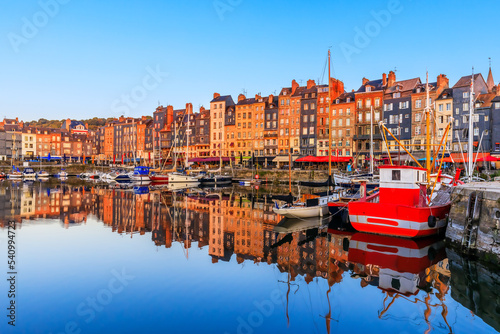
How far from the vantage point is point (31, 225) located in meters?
24.3

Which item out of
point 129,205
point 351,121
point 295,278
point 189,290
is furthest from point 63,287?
point 351,121

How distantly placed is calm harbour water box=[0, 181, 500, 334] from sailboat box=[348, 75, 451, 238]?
752 millimetres

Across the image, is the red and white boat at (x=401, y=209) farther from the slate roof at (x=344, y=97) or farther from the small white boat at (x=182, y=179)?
the slate roof at (x=344, y=97)

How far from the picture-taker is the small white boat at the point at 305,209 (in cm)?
2468

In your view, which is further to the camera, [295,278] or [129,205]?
[129,205]

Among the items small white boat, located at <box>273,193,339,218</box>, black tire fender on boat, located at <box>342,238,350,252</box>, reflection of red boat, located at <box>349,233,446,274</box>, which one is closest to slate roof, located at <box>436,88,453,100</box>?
small white boat, located at <box>273,193,339,218</box>

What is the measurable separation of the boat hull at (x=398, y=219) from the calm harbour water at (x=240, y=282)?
0.61 m

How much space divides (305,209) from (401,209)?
23.5ft

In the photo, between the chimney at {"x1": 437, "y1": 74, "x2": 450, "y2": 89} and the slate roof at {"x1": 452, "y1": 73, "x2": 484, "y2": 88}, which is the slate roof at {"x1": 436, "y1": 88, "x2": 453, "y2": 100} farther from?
the chimney at {"x1": 437, "y1": 74, "x2": 450, "y2": 89}

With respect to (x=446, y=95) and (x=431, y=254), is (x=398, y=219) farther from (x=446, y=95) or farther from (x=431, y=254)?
(x=446, y=95)

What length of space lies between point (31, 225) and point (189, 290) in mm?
16818

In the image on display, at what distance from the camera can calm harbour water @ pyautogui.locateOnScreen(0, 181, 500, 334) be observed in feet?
34.1

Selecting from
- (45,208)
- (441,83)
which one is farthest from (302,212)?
(441,83)

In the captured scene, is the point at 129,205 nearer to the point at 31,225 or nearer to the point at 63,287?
the point at 31,225
